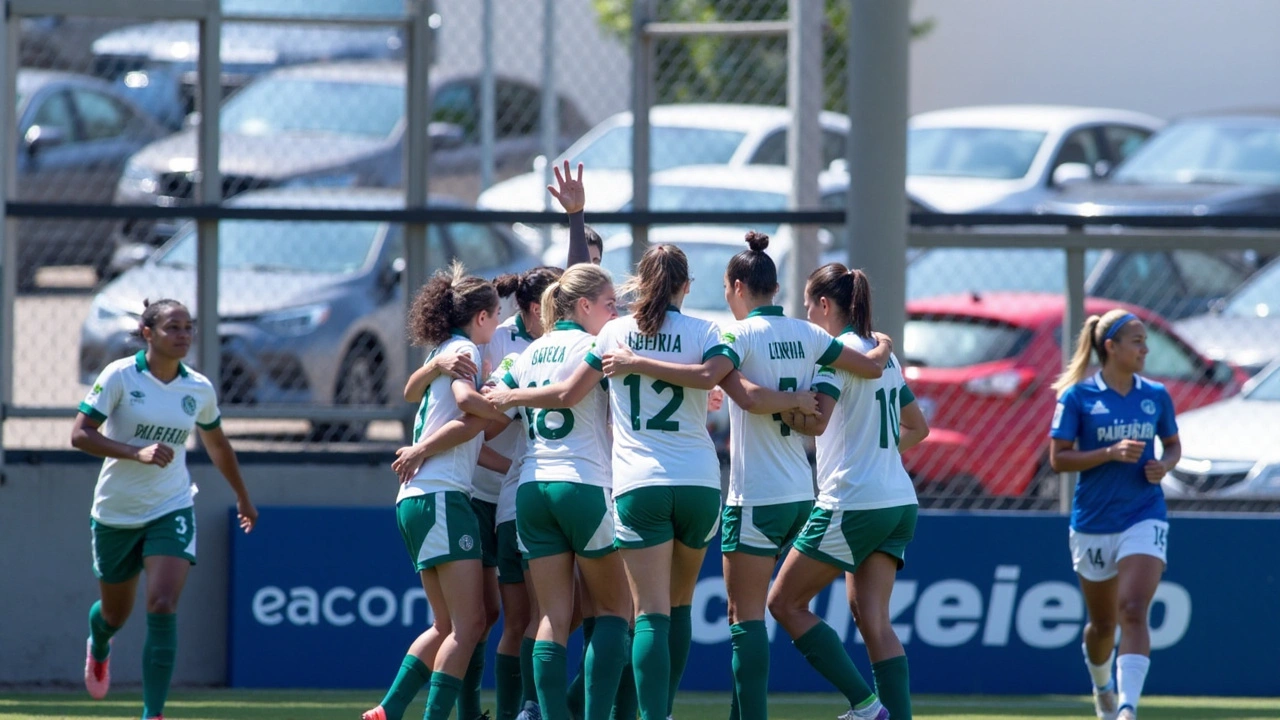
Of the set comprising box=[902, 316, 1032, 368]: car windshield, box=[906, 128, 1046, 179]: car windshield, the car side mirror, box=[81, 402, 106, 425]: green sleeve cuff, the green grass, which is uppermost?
box=[906, 128, 1046, 179]: car windshield

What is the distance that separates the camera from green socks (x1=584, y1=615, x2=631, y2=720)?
6137 mm

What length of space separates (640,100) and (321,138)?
4446mm

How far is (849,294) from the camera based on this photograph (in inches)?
261

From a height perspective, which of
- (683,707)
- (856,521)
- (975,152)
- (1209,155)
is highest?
(975,152)

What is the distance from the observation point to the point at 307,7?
1413cm

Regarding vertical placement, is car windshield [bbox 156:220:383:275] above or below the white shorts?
above

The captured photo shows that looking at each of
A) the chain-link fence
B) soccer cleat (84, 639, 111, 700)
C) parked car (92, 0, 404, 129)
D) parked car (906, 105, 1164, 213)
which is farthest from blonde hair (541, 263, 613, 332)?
parked car (906, 105, 1164, 213)

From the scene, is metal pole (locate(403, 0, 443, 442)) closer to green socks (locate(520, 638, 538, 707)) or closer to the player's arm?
the player's arm

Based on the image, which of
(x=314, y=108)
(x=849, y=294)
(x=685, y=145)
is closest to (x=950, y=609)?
(x=849, y=294)

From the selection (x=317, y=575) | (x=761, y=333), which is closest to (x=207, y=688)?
(x=317, y=575)

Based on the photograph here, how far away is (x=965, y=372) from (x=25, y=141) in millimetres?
8674

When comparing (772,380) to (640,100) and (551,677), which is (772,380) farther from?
(640,100)

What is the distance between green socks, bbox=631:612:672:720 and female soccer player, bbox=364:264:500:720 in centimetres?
67

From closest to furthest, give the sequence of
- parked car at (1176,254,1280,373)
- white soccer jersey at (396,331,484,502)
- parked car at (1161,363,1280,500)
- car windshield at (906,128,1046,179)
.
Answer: white soccer jersey at (396,331,484,502) → parked car at (1161,363,1280,500) → parked car at (1176,254,1280,373) → car windshield at (906,128,1046,179)
